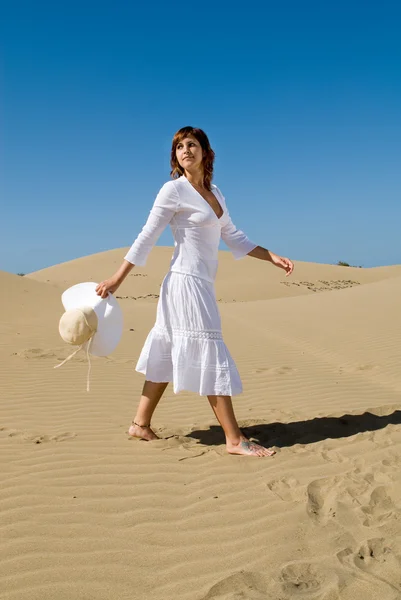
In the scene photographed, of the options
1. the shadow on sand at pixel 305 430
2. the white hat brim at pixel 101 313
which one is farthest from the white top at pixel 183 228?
the shadow on sand at pixel 305 430

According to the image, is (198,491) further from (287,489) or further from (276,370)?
(276,370)

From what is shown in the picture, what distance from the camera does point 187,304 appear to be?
13.3 ft

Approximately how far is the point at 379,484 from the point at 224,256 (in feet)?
150

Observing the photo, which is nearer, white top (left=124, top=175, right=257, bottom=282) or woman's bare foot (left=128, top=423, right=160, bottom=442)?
white top (left=124, top=175, right=257, bottom=282)

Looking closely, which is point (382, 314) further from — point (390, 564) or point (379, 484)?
point (390, 564)

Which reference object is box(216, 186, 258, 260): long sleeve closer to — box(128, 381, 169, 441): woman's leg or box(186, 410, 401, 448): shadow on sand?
box(128, 381, 169, 441): woman's leg

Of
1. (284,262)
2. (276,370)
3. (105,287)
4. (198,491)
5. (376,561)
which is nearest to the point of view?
(376,561)

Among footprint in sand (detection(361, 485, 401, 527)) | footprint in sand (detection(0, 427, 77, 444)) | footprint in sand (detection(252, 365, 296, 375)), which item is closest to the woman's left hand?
footprint in sand (detection(361, 485, 401, 527))

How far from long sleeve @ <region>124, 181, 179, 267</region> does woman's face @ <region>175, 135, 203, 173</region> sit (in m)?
0.18

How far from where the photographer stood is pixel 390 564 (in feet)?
8.70

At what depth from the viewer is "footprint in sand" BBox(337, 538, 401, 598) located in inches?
100

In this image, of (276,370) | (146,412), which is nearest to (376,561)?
(146,412)

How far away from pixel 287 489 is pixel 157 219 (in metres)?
1.98

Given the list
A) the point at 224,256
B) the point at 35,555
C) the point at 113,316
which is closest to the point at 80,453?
the point at 113,316
